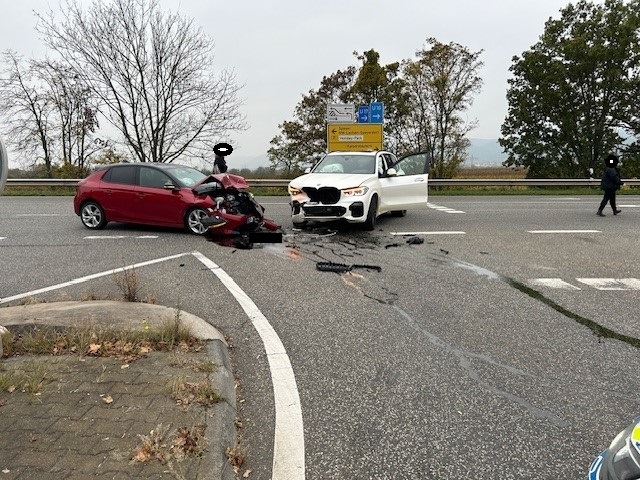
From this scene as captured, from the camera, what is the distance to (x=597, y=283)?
6.41 m

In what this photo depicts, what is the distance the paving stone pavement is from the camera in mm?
2445

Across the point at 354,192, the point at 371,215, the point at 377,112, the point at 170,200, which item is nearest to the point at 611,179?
the point at 371,215

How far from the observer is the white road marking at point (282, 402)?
2615 millimetres

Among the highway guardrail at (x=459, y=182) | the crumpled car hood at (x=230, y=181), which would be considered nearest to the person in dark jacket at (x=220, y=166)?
the crumpled car hood at (x=230, y=181)

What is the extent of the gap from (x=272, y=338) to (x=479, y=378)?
1.83 m

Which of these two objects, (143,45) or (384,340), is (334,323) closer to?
(384,340)

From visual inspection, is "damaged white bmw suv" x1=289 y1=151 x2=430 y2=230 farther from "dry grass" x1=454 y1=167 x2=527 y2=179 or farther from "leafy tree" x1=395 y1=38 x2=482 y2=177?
"dry grass" x1=454 y1=167 x2=527 y2=179

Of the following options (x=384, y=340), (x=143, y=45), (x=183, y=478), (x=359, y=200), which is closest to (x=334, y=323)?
(x=384, y=340)

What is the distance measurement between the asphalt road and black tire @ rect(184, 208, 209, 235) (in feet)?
1.12

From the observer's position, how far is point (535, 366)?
3867mm

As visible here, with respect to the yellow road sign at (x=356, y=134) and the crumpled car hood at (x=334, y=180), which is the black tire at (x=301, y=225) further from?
the yellow road sign at (x=356, y=134)

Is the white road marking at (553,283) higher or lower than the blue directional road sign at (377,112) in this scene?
lower

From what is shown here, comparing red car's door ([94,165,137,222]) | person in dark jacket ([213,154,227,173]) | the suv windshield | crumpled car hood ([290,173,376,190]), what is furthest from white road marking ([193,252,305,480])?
A: person in dark jacket ([213,154,227,173])

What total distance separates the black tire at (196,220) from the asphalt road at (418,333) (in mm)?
342
